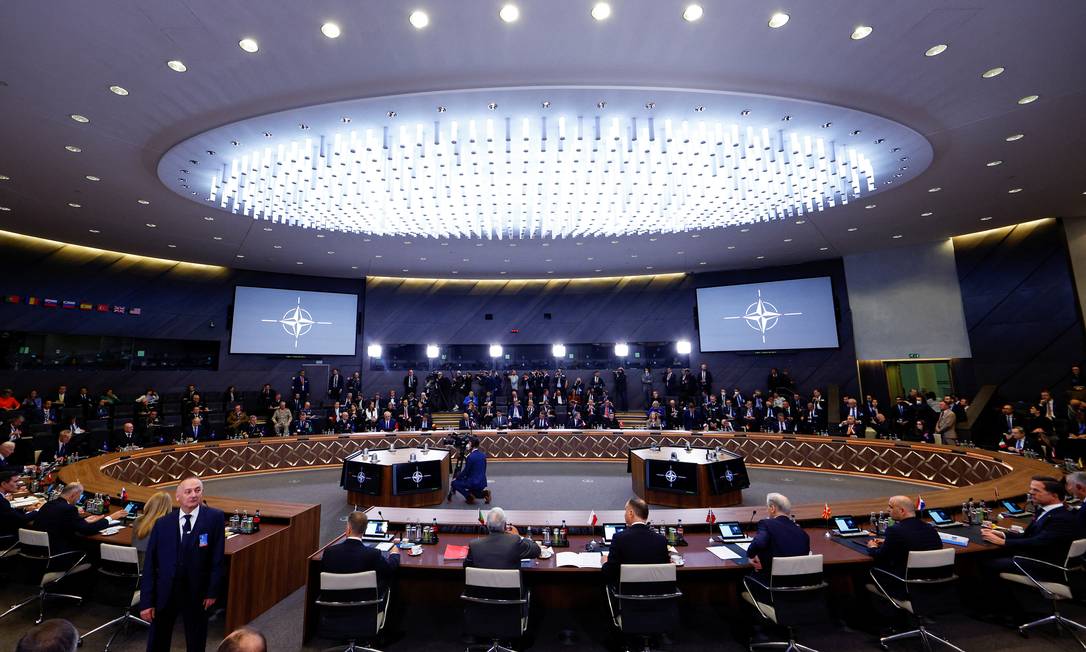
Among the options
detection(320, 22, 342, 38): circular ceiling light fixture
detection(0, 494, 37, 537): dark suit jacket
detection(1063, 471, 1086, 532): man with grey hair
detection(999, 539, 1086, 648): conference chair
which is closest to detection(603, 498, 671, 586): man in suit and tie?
detection(999, 539, 1086, 648): conference chair

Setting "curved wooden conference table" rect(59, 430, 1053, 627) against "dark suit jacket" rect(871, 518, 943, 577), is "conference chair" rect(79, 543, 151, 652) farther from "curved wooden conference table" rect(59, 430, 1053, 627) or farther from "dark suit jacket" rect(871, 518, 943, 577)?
"dark suit jacket" rect(871, 518, 943, 577)

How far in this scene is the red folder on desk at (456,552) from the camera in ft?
12.2

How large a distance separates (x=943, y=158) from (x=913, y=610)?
751 centimetres

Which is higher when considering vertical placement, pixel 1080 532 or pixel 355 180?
pixel 355 180

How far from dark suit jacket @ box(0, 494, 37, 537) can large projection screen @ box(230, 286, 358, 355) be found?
11833mm

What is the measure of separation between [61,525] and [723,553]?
5.77 meters

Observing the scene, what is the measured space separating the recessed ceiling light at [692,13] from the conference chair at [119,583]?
21.7ft

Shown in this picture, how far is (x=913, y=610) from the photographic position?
328 cm

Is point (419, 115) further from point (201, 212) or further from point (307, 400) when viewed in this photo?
point (307, 400)

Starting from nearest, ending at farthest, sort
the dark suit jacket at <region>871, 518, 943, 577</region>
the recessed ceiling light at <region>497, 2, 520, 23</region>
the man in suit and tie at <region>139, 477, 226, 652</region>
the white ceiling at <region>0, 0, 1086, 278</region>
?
the man in suit and tie at <region>139, 477, 226, 652</region>, the dark suit jacket at <region>871, 518, 943, 577</region>, the recessed ceiling light at <region>497, 2, 520, 23</region>, the white ceiling at <region>0, 0, 1086, 278</region>

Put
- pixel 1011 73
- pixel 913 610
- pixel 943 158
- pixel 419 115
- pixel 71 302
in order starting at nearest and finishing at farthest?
1. pixel 913 610
2. pixel 1011 73
3. pixel 419 115
4. pixel 943 158
5. pixel 71 302

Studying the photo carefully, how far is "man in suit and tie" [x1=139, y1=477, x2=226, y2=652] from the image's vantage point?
2928 millimetres

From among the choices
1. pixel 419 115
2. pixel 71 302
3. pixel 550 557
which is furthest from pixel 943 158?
pixel 71 302

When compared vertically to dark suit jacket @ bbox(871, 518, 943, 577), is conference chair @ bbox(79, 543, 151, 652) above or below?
below
